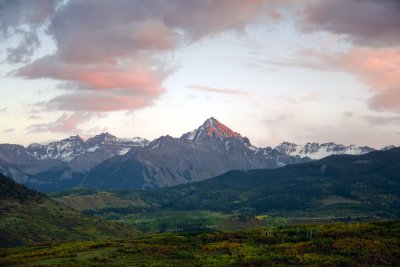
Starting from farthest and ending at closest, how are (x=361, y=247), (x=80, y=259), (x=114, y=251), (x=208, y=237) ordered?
(x=208, y=237)
(x=114, y=251)
(x=80, y=259)
(x=361, y=247)

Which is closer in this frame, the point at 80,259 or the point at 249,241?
the point at 80,259

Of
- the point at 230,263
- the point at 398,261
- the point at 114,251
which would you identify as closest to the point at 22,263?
the point at 114,251

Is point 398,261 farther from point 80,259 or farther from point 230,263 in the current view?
point 80,259

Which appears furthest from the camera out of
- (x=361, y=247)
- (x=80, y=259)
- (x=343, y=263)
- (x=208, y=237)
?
(x=208, y=237)

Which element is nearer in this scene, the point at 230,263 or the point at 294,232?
the point at 230,263

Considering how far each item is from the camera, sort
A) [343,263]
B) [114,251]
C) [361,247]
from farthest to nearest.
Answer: [114,251] → [361,247] → [343,263]

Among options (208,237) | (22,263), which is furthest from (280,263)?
(22,263)

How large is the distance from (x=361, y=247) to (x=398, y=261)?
489 inches

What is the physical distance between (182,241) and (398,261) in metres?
61.2

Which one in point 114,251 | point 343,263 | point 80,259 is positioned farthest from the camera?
point 114,251

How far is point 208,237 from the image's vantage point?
15300 centimetres

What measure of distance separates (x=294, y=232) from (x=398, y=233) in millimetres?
29581

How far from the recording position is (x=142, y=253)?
13562cm

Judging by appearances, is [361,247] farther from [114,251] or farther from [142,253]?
[114,251]
